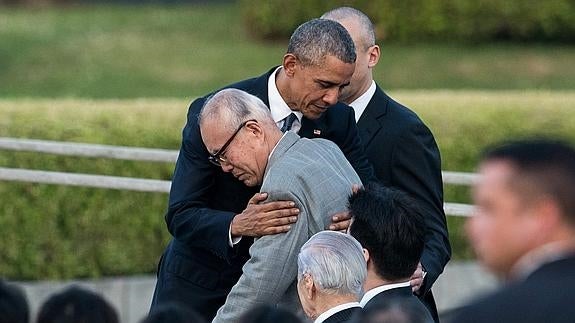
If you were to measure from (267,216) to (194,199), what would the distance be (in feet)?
1.27

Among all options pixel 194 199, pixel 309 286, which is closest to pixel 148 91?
pixel 194 199

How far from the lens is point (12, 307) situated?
3.13 meters

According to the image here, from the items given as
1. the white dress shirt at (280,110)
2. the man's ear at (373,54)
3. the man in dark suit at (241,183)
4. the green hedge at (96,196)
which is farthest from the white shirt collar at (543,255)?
the green hedge at (96,196)

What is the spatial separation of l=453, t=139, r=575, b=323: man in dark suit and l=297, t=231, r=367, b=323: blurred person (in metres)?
0.99

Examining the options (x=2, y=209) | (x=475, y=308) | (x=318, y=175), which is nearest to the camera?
(x=475, y=308)

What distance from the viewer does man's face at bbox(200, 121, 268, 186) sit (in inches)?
153

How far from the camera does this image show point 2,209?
8.16 m

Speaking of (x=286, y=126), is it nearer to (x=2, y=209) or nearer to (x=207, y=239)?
(x=207, y=239)

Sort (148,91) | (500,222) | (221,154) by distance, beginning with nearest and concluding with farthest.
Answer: (500,222) → (221,154) → (148,91)

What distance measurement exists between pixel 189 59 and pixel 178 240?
9.64 meters

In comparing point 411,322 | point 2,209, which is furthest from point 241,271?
point 2,209

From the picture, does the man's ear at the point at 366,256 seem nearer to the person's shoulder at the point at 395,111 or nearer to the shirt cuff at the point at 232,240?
the shirt cuff at the point at 232,240

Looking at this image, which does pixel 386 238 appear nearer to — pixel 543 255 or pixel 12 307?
pixel 12 307

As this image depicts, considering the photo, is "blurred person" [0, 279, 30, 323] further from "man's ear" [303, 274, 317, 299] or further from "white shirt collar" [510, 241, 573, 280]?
"white shirt collar" [510, 241, 573, 280]
